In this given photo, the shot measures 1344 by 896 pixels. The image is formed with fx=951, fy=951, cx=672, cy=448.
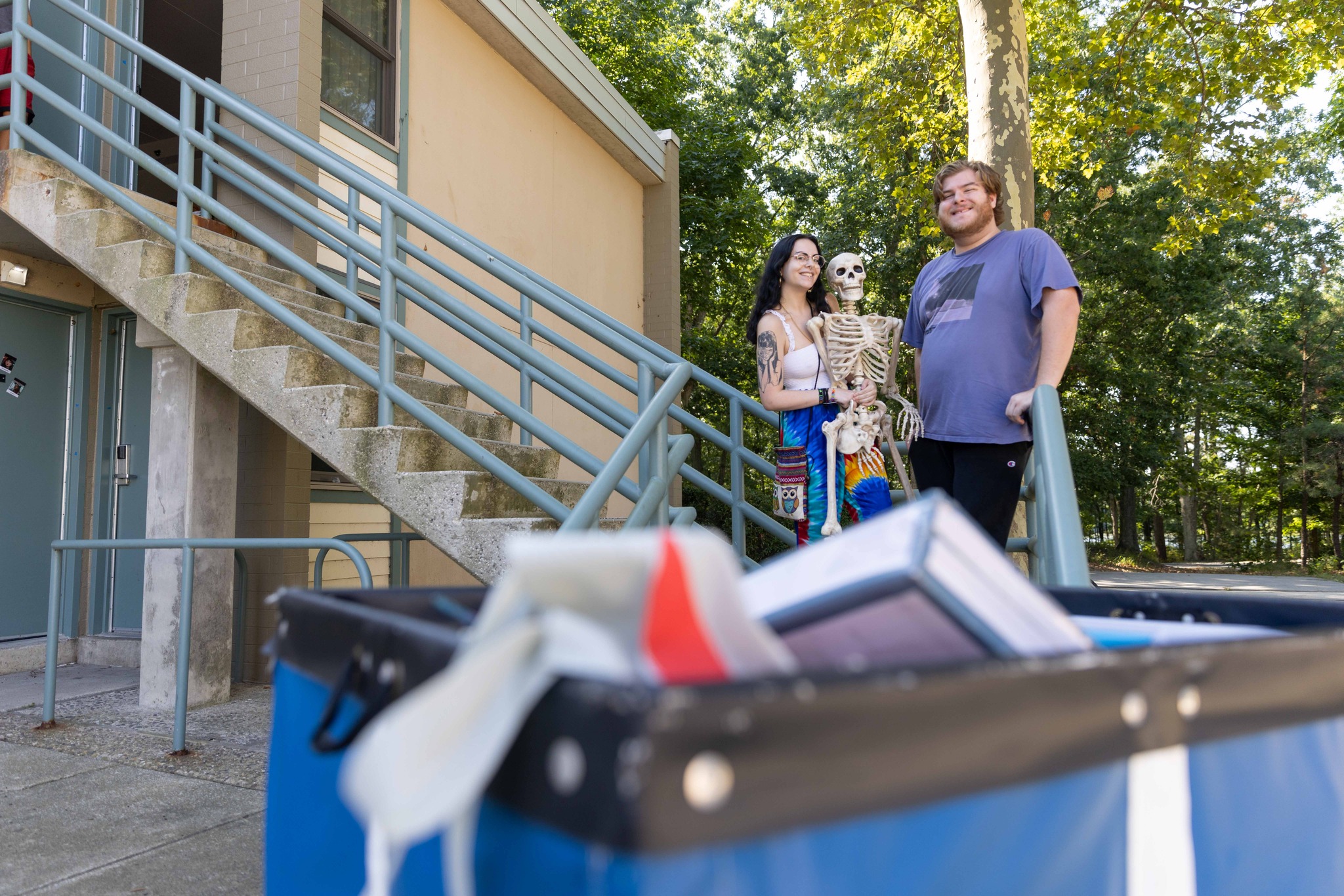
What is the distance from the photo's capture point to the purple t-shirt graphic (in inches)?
114

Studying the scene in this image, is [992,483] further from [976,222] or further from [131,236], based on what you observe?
[131,236]

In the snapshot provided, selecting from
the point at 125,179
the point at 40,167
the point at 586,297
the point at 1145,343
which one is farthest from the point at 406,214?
the point at 1145,343

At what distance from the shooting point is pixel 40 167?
4.93 meters

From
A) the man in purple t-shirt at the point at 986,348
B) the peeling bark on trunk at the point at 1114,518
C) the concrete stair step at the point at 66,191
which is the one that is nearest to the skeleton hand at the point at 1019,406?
the man in purple t-shirt at the point at 986,348

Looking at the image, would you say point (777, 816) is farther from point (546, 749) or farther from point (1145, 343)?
point (1145, 343)

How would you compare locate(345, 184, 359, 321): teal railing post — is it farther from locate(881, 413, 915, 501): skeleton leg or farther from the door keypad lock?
locate(881, 413, 915, 501): skeleton leg

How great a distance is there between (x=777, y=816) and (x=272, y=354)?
4.21 m

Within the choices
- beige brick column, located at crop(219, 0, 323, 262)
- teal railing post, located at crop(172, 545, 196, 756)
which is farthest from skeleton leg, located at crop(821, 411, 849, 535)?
beige brick column, located at crop(219, 0, 323, 262)

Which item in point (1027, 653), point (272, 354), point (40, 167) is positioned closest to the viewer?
point (1027, 653)

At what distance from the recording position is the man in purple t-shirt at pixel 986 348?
A: 2885 millimetres

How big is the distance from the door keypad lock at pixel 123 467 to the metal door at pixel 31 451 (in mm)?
344

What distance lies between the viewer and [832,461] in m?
3.46

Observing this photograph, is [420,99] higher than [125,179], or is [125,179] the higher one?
[420,99]

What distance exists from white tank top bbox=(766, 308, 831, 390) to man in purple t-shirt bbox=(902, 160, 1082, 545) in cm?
50
